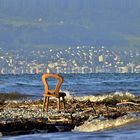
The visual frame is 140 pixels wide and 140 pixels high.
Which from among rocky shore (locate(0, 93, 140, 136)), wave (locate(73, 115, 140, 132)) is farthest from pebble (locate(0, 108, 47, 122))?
wave (locate(73, 115, 140, 132))

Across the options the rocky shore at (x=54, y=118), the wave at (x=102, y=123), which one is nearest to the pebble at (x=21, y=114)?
the rocky shore at (x=54, y=118)

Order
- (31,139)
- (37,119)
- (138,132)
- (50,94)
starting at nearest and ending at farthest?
(31,139), (138,132), (37,119), (50,94)

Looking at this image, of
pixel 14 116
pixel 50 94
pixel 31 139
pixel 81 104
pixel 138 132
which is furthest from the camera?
pixel 81 104

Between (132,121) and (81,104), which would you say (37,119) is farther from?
(81,104)

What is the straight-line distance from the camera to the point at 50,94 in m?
19.6

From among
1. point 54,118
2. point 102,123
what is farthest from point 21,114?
point 102,123

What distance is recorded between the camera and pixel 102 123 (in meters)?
16.7

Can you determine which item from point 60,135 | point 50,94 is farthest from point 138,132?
point 50,94

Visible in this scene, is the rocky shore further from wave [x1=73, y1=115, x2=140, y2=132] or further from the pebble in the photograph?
wave [x1=73, y1=115, x2=140, y2=132]

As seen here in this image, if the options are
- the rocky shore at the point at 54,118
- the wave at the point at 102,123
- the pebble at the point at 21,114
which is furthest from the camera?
the pebble at the point at 21,114

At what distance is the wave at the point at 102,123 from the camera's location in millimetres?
16109

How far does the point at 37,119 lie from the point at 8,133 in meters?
2.02

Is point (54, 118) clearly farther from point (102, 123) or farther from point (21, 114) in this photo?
point (21, 114)

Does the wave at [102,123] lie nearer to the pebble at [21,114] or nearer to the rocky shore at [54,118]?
the rocky shore at [54,118]
